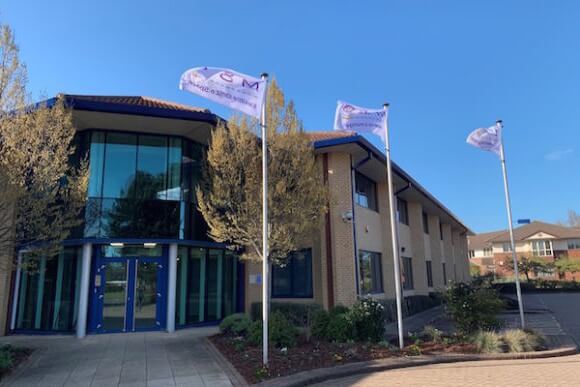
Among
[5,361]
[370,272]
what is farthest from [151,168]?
[370,272]

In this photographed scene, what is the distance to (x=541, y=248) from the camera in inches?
2435

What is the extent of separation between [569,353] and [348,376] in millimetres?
5995

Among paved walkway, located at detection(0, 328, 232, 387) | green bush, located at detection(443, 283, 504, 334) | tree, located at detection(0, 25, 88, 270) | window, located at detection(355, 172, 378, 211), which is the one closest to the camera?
paved walkway, located at detection(0, 328, 232, 387)

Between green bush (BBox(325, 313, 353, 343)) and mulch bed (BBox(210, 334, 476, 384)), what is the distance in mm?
303

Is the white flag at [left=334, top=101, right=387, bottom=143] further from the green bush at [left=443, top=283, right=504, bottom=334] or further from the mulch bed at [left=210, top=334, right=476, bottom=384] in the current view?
the mulch bed at [left=210, top=334, right=476, bottom=384]

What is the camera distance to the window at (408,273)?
73.0 feet

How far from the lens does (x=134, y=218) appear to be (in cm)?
1321

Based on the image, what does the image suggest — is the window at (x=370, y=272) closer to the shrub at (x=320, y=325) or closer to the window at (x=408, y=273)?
the window at (x=408, y=273)

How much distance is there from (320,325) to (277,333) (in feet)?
5.20

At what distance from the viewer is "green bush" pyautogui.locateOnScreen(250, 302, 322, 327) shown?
13.9m

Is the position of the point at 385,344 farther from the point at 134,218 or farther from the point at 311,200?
the point at 134,218

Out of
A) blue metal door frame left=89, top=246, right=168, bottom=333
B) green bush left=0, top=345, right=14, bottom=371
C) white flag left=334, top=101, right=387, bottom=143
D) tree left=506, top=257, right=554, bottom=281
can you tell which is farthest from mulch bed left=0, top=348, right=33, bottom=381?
tree left=506, top=257, right=554, bottom=281

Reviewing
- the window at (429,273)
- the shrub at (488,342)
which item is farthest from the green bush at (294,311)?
the window at (429,273)

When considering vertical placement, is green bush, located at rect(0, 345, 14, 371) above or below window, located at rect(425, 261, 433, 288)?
below
